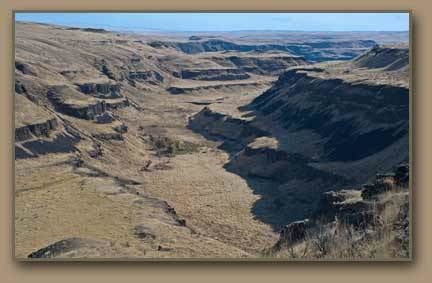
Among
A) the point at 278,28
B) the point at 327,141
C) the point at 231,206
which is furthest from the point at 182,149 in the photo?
the point at 278,28

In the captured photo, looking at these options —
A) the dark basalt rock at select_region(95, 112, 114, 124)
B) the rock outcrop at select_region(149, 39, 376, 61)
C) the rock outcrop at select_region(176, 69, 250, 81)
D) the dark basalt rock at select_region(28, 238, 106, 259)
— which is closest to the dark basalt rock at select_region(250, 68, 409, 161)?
the rock outcrop at select_region(149, 39, 376, 61)

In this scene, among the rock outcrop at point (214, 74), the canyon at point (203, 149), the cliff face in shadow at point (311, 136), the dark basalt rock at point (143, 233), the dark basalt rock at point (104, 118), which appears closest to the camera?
the canyon at point (203, 149)

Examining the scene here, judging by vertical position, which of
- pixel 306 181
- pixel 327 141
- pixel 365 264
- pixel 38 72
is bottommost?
pixel 365 264

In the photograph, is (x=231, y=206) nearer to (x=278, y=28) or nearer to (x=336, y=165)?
(x=336, y=165)

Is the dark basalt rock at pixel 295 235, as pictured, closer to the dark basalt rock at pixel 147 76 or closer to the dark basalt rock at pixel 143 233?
the dark basalt rock at pixel 143 233

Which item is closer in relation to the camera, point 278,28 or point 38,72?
point 278,28

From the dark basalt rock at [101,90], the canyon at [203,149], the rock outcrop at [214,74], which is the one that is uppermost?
the rock outcrop at [214,74]

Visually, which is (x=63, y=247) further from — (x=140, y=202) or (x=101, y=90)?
(x=101, y=90)

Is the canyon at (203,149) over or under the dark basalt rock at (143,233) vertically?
over

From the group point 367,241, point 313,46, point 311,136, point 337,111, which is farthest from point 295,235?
point 337,111

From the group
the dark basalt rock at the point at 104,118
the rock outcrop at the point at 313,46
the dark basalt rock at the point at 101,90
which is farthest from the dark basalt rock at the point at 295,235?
the dark basalt rock at the point at 101,90

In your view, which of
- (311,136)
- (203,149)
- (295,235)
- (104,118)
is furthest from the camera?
(203,149)
